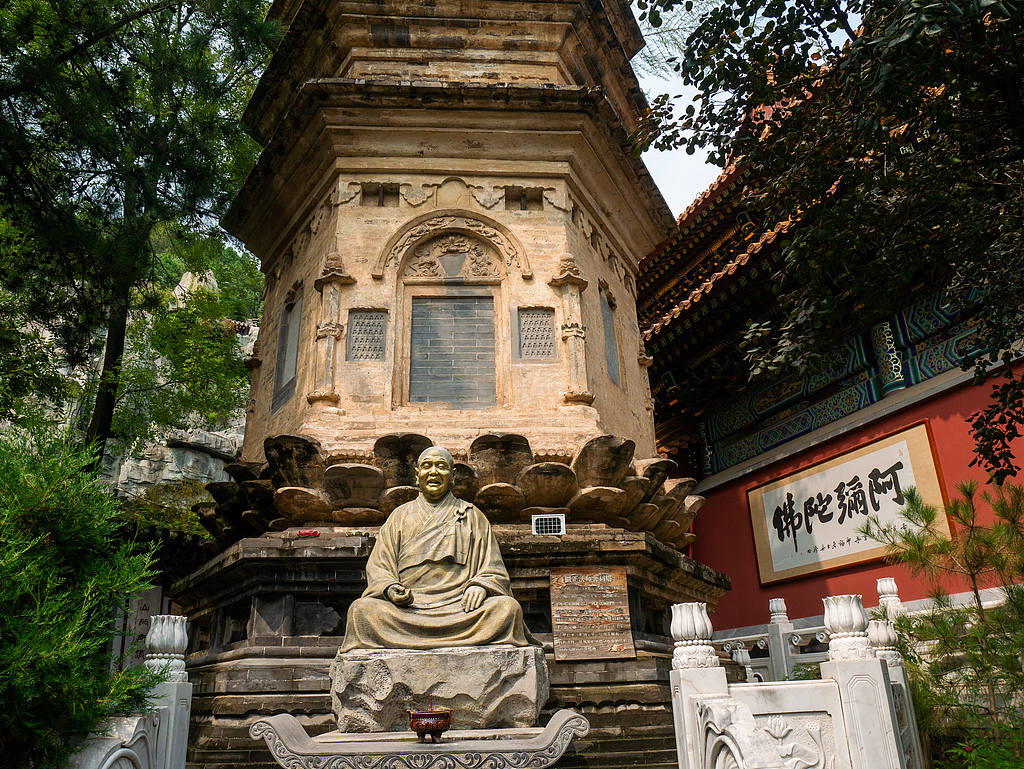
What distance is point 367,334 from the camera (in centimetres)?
741

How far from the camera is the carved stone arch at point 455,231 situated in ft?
25.6

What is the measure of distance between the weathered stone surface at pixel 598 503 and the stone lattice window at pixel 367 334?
230cm

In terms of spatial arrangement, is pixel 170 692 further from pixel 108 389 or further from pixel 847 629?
pixel 108 389

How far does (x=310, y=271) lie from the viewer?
8156 millimetres

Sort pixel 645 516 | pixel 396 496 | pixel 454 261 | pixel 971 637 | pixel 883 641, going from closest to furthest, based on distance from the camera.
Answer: pixel 883 641 → pixel 971 637 → pixel 396 496 → pixel 645 516 → pixel 454 261

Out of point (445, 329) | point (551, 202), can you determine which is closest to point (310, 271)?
point (445, 329)

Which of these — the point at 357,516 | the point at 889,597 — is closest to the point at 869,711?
the point at 889,597

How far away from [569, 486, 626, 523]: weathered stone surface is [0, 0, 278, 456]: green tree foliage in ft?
14.6

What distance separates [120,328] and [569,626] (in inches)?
387

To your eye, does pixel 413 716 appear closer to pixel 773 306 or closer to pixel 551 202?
pixel 551 202

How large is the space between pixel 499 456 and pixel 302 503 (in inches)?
65.3

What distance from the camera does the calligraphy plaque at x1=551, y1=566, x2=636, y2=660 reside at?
19.2 feet

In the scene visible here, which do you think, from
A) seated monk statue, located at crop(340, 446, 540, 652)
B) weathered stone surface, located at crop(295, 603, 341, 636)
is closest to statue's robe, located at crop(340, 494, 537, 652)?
seated monk statue, located at crop(340, 446, 540, 652)

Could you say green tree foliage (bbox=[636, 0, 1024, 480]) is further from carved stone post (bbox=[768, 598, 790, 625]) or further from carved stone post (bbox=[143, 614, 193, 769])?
carved stone post (bbox=[143, 614, 193, 769])
